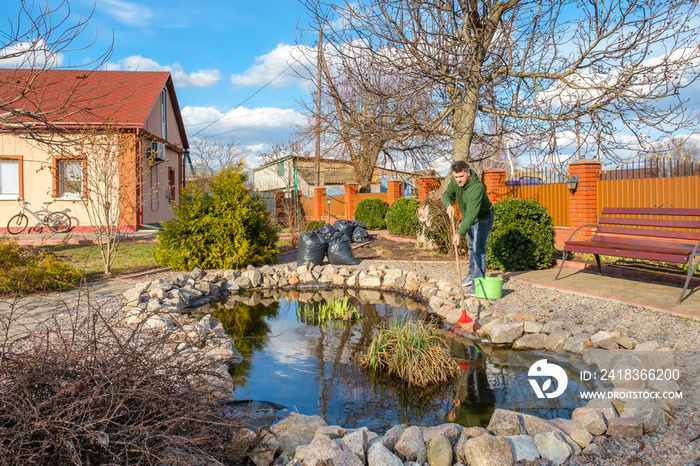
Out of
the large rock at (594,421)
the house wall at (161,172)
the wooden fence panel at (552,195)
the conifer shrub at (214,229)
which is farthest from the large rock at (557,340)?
the house wall at (161,172)

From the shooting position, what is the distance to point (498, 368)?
404 centimetres

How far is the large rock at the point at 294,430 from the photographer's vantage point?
2514 mm

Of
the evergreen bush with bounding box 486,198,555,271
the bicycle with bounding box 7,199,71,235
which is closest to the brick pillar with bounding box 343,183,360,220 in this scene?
the bicycle with bounding box 7,199,71,235

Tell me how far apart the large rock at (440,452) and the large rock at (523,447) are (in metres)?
0.35

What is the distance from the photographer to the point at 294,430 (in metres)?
2.62

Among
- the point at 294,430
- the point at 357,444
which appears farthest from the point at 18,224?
the point at 357,444

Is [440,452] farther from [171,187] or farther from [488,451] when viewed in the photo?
[171,187]

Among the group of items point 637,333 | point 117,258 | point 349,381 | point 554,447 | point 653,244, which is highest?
point 653,244

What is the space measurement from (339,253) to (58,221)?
10.5 m

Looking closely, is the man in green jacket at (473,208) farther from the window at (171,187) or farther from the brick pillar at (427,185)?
the window at (171,187)

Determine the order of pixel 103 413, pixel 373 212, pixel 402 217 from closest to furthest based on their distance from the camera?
1. pixel 103 413
2. pixel 402 217
3. pixel 373 212

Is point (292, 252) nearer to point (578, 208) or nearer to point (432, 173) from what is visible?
point (432, 173)

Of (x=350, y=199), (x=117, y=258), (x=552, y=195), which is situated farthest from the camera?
(x=350, y=199)

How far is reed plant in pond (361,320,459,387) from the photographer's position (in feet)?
12.5
